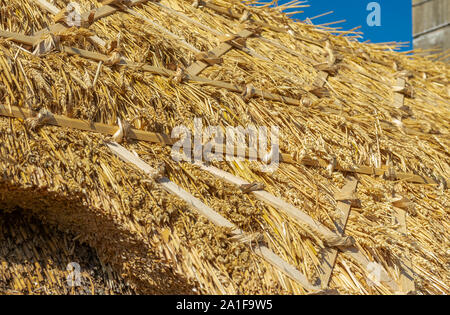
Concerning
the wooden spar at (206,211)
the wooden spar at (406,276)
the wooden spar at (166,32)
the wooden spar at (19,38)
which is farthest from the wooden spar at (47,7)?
the wooden spar at (406,276)

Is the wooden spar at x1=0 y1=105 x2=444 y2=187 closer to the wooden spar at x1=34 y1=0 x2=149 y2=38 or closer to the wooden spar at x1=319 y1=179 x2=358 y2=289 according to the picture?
the wooden spar at x1=319 y1=179 x2=358 y2=289

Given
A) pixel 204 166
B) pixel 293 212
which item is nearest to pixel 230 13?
pixel 204 166

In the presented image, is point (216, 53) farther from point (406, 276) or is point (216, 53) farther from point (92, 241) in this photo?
point (406, 276)

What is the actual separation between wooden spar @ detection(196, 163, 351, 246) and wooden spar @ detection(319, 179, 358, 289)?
45 millimetres

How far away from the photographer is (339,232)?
2.34 metres

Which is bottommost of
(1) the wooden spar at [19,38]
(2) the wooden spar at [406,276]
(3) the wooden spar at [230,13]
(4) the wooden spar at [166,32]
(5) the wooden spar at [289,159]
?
(2) the wooden spar at [406,276]

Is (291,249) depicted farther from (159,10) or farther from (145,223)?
(159,10)

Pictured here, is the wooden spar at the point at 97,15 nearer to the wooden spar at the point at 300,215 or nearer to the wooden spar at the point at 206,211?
the wooden spar at the point at 206,211

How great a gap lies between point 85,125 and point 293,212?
0.91m

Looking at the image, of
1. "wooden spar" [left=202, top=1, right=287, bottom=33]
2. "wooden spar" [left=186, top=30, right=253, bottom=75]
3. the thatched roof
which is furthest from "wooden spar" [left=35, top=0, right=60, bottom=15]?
"wooden spar" [left=202, top=1, right=287, bottom=33]

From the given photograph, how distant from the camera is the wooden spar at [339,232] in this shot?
2125 mm

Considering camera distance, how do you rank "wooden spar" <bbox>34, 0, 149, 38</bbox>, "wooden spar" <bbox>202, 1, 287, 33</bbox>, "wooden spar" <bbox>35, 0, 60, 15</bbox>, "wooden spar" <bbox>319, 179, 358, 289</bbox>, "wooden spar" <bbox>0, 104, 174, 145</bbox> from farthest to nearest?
1. "wooden spar" <bbox>202, 1, 287, 33</bbox>
2. "wooden spar" <bbox>35, 0, 60, 15</bbox>
3. "wooden spar" <bbox>34, 0, 149, 38</bbox>
4. "wooden spar" <bbox>319, 179, 358, 289</bbox>
5. "wooden spar" <bbox>0, 104, 174, 145</bbox>

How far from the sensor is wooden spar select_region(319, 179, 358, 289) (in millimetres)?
2125

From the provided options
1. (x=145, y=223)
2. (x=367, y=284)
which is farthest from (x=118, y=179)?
(x=367, y=284)
